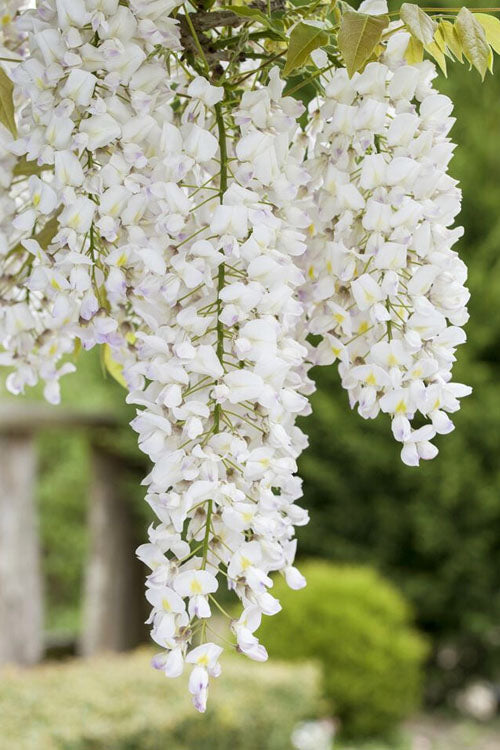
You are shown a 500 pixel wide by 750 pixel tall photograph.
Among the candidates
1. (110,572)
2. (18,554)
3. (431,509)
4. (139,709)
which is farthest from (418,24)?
(110,572)

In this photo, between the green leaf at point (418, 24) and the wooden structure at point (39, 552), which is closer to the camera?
the green leaf at point (418, 24)

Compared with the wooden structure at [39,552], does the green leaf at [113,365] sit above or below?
above

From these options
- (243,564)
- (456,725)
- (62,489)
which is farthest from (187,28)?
(62,489)

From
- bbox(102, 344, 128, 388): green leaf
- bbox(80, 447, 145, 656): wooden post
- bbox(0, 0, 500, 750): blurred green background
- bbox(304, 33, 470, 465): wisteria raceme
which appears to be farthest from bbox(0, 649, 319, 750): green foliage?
bbox(80, 447, 145, 656): wooden post

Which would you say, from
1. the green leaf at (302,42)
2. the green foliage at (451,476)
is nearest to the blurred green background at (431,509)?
the green foliage at (451,476)

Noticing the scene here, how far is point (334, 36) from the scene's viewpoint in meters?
0.92

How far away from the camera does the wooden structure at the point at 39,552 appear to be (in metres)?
5.69

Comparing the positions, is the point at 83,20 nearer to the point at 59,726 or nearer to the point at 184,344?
the point at 184,344

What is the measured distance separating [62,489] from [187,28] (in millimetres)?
9999

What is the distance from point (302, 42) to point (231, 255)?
0.64ft

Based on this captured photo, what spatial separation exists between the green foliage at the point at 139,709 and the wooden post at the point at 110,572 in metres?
2.48

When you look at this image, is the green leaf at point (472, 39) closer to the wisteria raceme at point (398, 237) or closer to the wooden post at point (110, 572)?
the wisteria raceme at point (398, 237)

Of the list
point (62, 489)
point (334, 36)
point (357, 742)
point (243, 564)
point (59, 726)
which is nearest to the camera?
point (243, 564)

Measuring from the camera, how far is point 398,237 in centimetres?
86
